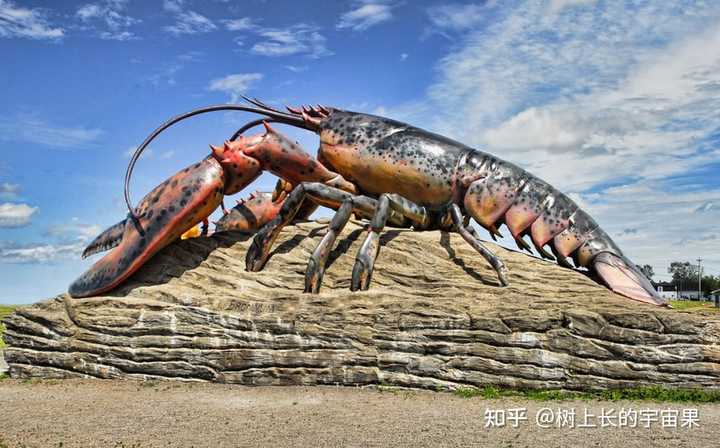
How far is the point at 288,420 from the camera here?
6.54 metres

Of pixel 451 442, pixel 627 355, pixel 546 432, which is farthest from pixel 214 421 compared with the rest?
pixel 627 355

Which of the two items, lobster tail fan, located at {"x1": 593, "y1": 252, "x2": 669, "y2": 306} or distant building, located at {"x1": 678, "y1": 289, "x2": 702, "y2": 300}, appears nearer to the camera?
lobster tail fan, located at {"x1": 593, "y1": 252, "x2": 669, "y2": 306}

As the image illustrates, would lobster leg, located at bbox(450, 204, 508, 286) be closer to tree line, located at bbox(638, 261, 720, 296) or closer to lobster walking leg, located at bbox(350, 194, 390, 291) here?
lobster walking leg, located at bbox(350, 194, 390, 291)

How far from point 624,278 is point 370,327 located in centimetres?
365

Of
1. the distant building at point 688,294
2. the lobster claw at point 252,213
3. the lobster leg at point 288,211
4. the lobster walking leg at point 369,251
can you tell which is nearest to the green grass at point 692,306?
the lobster walking leg at point 369,251

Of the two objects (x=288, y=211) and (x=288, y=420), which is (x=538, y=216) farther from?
(x=288, y=420)

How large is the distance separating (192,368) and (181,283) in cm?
130

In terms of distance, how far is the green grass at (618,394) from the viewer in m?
7.33

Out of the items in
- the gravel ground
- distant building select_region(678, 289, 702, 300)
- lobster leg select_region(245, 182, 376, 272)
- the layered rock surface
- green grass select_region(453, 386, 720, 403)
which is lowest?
the gravel ground

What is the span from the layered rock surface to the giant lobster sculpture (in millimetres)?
368

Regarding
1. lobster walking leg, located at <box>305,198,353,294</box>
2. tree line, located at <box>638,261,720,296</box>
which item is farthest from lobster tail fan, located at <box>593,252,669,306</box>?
tree line, located at <box>638,261,720,296</box>

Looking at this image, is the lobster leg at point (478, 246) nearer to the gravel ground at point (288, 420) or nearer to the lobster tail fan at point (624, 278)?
the lobster tail fan at point (624, 278)

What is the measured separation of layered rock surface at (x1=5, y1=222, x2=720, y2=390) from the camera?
7.58 m

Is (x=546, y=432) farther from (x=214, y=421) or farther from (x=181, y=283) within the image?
(x=181, y=283)
